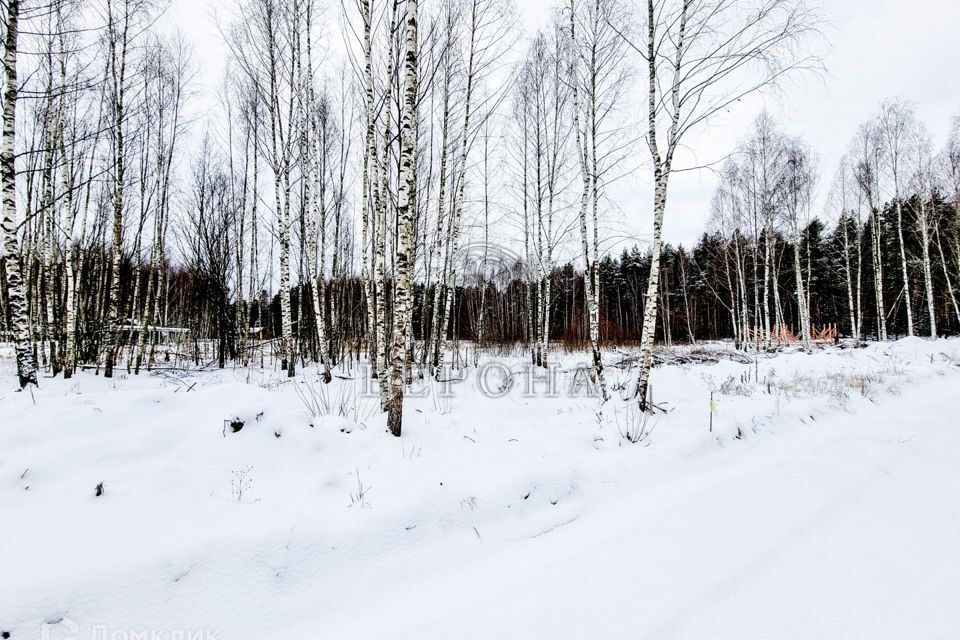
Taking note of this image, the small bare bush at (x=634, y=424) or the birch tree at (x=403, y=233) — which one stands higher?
the birch tree at (x=403, y=233)

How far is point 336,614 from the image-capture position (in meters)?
2.27

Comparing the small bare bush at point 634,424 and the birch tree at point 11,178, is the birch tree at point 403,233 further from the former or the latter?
the birch tree at point 11,178

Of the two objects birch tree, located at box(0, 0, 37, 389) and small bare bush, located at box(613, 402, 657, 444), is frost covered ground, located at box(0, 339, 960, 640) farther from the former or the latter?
birch tree, located at box(0, 0, 37, 389)

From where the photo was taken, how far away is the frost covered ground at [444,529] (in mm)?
2049

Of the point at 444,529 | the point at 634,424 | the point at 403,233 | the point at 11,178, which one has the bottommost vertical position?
the point at 444,529

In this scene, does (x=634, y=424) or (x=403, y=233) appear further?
(x=634, y=424)

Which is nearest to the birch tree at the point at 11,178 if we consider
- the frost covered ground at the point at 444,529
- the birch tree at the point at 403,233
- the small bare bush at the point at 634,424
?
the frost covered ground at the point at 444,529

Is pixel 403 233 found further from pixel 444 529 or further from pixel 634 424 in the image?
pixel 634 424

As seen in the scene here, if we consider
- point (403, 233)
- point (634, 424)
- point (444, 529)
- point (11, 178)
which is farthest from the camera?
point (11, 178)

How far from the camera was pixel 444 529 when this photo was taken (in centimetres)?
300

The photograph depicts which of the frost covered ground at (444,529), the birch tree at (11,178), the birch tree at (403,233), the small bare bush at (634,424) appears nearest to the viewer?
the frost covered ground at (444,529)

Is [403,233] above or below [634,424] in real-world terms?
above

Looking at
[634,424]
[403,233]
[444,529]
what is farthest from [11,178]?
[634,424]

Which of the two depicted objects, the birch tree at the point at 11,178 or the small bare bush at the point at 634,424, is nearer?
the small bare bush at the point at 634,424
